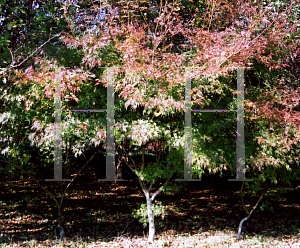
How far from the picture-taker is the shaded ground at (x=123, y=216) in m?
6.52

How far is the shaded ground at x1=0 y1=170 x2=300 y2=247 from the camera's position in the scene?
21.4 feet

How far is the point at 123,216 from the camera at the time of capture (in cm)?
781

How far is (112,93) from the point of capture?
15.0 feet

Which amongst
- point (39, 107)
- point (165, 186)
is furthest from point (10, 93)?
point (165, 186)

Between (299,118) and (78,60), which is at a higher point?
(78,60)

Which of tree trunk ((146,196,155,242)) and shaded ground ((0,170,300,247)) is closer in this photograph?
tree trunk ((146,196,155,242))

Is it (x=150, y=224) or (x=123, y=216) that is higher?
(x=150, y=224)

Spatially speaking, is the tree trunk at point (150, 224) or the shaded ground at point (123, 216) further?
the shaded ground at point (123, 216)

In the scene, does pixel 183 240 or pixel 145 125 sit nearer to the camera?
pixel 145 125

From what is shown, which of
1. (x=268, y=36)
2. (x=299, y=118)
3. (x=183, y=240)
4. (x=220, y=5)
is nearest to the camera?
(x=299, y=118)

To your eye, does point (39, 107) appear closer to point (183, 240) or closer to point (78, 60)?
point (78, 60)

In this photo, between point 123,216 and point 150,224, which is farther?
point 123,216

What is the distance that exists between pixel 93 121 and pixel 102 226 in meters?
3.69

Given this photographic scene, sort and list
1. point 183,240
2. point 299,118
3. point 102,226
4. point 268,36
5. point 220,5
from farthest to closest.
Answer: point 102,226, point 183,240, point 220,5, point 268,36, point 299,118
